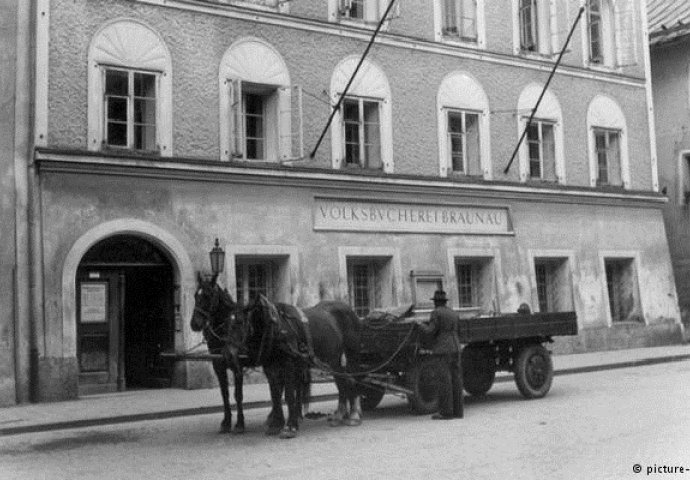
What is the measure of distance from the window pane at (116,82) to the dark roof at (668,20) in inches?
732

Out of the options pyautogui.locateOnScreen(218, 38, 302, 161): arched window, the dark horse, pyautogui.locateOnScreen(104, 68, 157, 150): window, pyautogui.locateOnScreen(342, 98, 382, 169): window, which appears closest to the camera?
the dark horse

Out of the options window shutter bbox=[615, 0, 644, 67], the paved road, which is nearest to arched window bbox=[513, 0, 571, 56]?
window shutter bbox=[615, 0, 644, 67]

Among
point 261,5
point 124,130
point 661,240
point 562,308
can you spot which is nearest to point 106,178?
point 124,130

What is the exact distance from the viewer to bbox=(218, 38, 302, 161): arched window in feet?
63.3

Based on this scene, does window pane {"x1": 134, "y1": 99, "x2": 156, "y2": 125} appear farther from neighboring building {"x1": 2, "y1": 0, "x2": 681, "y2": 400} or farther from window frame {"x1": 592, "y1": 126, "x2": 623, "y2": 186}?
window frame {"x1": 592, "y1": 126, "x2": 623, "y2": 186}

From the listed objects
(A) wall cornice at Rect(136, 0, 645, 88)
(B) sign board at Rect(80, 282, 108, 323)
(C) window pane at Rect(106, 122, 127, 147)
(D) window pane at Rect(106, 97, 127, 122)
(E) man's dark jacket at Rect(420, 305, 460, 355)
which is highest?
(A) wall cornice at Rect(136, 0, 645, 88)

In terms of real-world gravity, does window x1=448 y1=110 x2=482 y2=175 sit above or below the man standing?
Answer: above

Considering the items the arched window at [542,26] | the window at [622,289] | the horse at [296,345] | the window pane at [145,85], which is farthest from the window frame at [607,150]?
the horse at [296,345]

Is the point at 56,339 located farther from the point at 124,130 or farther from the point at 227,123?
the point at 227,123

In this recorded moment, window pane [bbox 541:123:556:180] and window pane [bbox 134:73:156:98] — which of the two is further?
window pane [bbox 541:123:556:180]

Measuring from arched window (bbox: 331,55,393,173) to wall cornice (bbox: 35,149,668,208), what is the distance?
0.55 metres

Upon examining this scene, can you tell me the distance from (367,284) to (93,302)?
685cm

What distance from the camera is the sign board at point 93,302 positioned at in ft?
58.4

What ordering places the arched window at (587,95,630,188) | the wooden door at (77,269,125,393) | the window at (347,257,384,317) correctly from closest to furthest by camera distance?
the wooden door at (77,269,125,393) → the window at (347,257,384,317) → the arched window at (587,95,630,188)
